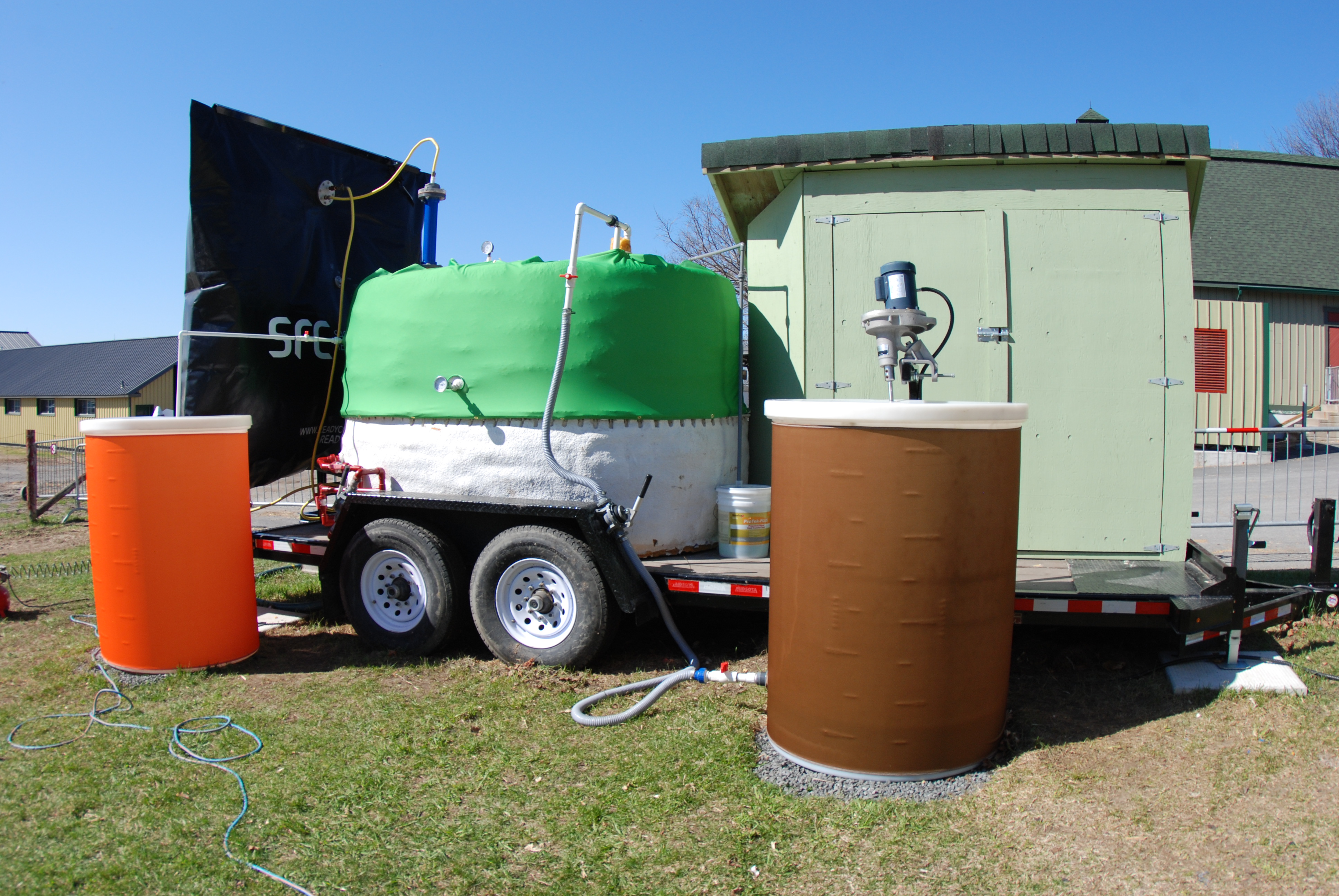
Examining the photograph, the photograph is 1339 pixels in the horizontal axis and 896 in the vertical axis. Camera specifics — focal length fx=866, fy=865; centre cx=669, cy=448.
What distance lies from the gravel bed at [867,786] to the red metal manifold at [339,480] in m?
3.43

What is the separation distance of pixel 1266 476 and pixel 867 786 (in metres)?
13.0

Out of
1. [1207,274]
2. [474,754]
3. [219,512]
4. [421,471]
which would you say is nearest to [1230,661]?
[474,754]

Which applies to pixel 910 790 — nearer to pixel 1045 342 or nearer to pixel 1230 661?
pixel 1230 661

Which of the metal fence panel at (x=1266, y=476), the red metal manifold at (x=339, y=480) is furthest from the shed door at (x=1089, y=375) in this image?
the red metal manifold at (x=339, y=480)

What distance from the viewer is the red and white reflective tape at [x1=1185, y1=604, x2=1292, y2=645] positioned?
4.50 metres

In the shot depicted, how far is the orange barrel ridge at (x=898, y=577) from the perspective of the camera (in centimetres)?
346

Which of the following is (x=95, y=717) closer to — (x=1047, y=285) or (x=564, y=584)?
(x=564, y=584)

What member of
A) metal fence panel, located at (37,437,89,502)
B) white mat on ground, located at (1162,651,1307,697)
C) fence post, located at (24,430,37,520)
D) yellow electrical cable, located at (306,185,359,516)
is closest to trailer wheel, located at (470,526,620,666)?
yellow electrical cable, located at (306,185,359,516)

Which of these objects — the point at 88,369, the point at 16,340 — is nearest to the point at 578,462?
the point at 88,369

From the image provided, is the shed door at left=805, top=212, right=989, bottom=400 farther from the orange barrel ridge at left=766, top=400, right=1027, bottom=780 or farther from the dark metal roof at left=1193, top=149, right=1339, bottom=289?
the dark metal roof at left=1193, top=149, right=1339, bottom=289

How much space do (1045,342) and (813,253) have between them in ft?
5.44

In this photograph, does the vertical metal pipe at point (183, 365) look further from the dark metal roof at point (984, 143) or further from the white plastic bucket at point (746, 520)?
the dark metal roof at point (984, 143)

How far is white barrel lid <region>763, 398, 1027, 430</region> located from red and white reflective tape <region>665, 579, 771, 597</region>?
159 cm

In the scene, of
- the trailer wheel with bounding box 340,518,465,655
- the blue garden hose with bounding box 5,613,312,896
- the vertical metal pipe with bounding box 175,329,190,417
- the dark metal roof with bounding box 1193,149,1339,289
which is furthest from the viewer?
the dark metal roof with bounding box 1193,149,1339,289
